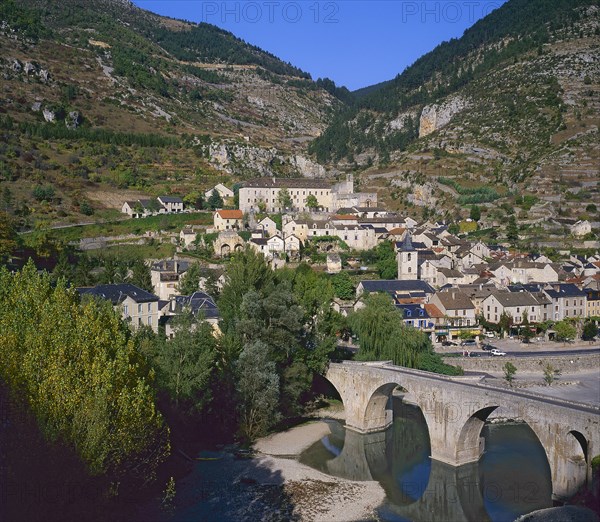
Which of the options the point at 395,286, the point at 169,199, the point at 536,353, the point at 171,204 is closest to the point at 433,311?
the point at 395,286

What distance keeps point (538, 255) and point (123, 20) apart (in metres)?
157

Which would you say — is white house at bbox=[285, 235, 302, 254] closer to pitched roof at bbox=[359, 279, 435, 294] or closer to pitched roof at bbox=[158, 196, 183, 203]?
pitched roof at bbox=[359, 279, 435, 294]

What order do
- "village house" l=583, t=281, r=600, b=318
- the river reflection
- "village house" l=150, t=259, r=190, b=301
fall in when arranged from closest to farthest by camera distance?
the river reflection
"village house" l=150, t=259, r=190, b=301
"village house" l=583, t=281, r=600, b=318

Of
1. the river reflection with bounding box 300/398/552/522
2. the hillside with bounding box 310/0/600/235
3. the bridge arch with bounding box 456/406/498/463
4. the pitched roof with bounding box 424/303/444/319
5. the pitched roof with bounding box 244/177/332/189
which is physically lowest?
the river reflection with bounding box 300/398/552/522

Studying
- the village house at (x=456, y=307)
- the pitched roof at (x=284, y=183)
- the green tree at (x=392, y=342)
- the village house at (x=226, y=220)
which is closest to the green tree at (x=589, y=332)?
the village house at (x=456, y=307)

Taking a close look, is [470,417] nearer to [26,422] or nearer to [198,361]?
[198,361]

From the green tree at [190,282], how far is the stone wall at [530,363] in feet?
63.5

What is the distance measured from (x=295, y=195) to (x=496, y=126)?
42.2 metres

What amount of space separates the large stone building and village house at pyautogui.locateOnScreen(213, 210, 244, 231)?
5.59 meters

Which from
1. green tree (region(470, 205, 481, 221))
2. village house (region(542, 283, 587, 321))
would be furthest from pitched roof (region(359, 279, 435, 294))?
green tree (region(470, 205, 481, 221))

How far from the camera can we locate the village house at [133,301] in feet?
133

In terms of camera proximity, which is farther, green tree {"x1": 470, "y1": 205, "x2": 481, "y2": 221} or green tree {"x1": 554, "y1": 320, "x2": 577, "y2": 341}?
green tree {"x1": 470, "y1": 205, "x2": 481, "y2": 221}

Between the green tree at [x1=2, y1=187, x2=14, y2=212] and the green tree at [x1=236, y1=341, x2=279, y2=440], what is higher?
the green tree at [x1=2, y1=187, x2=14, y2=212]

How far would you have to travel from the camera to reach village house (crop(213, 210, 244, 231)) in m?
66.8
